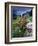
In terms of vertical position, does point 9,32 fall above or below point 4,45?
above

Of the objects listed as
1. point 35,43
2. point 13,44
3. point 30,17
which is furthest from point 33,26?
point 13,44

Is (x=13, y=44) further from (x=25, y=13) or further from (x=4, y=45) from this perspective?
(x=25, y=13)

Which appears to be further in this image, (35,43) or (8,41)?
(35,43)

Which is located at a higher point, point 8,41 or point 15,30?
point 15,30

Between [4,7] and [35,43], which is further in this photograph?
[35,43]

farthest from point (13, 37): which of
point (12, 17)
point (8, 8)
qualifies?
point (8, 8)

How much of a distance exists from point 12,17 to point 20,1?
22 centimetres

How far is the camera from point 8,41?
1.37m

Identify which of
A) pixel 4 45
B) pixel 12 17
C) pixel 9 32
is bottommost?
pixel 4 45

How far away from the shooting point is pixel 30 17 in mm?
1467

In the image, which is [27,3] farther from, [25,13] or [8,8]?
[8,8]

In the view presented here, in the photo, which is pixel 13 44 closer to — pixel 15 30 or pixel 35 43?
pixel 15 30

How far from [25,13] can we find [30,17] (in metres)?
0.08

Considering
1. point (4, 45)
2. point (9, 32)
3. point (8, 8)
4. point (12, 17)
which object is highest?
point (8, 8)
